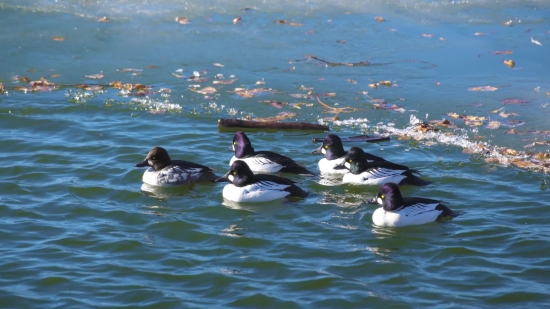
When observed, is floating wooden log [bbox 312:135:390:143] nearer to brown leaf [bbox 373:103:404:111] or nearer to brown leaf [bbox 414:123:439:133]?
brown leaf [bbox 414:123:439:133]

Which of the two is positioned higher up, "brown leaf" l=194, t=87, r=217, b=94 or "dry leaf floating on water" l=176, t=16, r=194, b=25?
"dry leaf floating on water" l=176, t=16, r=194, b=25

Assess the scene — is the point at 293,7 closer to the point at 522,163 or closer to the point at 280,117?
the point at 280,117

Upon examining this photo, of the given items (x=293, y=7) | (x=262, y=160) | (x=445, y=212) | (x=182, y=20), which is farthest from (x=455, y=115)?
(x=182, y=20)

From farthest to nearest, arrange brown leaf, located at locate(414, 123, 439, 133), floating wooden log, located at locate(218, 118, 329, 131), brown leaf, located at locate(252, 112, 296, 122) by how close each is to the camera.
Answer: brown leaf, located at locate(252, 112, 296, 122)
floating wooden log, located at locate(218, 118, 329, 131)
brown leaf, located at locate(414, 123, 439, 133)

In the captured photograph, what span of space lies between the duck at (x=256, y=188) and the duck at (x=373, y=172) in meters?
0.86

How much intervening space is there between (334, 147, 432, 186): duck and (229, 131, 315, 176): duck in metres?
0.51

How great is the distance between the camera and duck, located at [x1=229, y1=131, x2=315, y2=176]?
34.0ft

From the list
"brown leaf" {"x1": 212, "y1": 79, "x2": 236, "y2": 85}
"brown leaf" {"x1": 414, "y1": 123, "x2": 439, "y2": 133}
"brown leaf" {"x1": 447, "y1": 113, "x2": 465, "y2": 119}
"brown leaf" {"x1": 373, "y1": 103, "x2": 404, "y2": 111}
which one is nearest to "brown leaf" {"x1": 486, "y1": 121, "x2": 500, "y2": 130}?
"brown leaf" {"x1": 447, "y1": 113, "x2": 465, "y2": 119}

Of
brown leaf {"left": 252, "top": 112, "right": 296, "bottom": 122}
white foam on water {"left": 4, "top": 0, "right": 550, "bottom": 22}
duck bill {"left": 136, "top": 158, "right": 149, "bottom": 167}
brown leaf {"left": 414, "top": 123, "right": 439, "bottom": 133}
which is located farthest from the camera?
white foam on water {"left": 4, "top": 0, "right": 550, "bottom": 22}

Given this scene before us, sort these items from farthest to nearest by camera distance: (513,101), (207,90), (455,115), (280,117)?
(207,90) < (513,101) < (280,117) < (455,115)

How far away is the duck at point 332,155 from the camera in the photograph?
415 inches

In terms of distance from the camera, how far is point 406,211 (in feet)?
28.7

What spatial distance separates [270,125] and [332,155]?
1.35 m

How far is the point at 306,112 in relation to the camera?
12.2m
